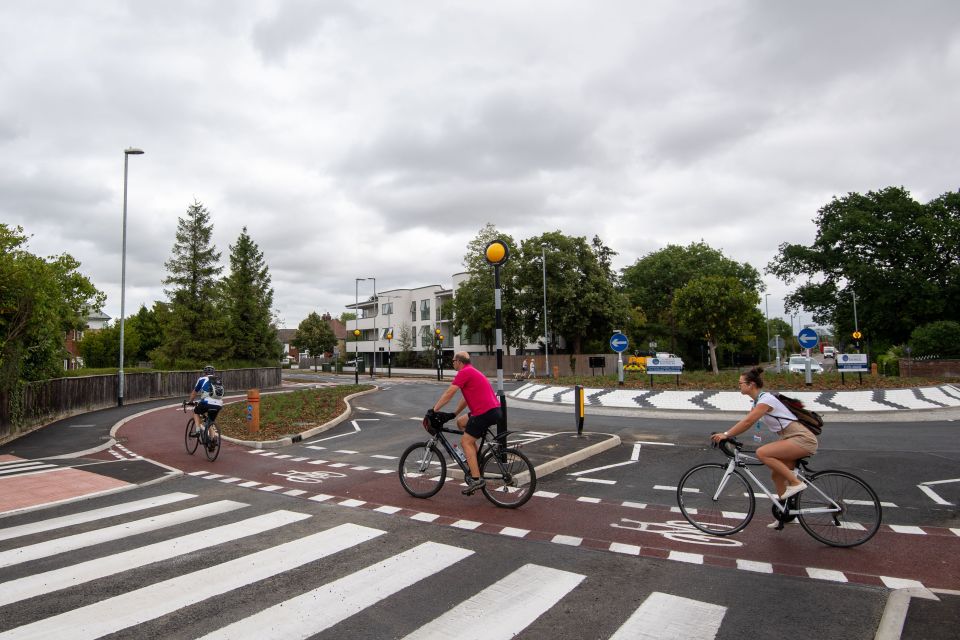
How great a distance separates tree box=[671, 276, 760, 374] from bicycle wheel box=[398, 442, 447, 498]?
93.4 feet

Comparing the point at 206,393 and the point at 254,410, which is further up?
the point at 206,393

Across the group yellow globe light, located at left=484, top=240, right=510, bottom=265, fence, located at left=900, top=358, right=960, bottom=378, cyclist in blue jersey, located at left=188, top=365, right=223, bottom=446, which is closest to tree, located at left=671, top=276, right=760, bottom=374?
fence, located at left=900, top=358, right=960, bottom=378

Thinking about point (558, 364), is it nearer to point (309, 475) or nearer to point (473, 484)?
point (309, 475)

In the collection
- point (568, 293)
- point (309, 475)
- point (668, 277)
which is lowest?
point (309, 475)

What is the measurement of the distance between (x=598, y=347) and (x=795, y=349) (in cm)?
9480

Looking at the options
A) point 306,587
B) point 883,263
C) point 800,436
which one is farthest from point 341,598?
point 883,263

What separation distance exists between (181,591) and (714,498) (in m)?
5.06

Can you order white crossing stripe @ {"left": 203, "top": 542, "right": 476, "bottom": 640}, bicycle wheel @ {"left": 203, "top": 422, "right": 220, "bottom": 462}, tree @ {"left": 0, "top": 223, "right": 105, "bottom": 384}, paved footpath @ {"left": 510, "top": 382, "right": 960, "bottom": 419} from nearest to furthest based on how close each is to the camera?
white crossing stripe @ {"left": 203, "top": 542, "right": 476, "bottom": 640}, bicycle wheel @ {"left": 203, "top": 422, "right": 220, "bottom": 462}, tree @ {"left": 0, "top": 223, "right": 105, "bottom": 384}, paved footpath @ {"left": 510, "top": 382, "right": 960, "bottom": 419}

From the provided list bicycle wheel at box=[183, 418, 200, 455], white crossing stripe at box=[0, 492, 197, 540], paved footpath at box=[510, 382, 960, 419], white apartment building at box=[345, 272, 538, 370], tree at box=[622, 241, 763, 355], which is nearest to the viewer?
white crossing stripe at box=[0, 492, 197, 540]

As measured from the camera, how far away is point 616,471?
9.25 meters

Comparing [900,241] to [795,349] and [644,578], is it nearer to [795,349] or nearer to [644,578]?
[644,578]

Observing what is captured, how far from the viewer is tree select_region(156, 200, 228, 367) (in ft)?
150

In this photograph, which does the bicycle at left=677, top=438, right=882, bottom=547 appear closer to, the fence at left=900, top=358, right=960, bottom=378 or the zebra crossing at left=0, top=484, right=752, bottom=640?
the zebra crossing at left=0, top=484, right=752, bottom=640

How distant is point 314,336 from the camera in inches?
3430
